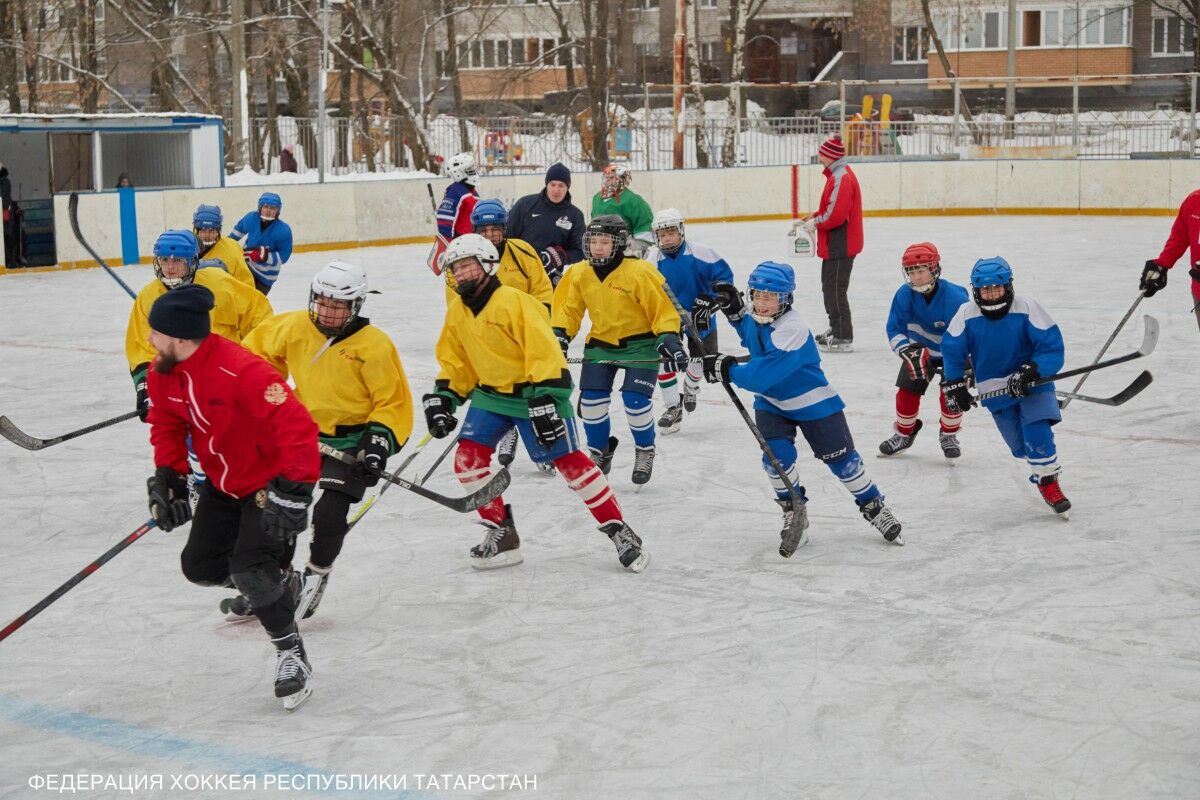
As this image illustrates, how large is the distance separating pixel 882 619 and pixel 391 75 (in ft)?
72.8

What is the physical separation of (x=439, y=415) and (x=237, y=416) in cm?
116

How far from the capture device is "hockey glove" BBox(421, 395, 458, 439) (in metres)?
4.86

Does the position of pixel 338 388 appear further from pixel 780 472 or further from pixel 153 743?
pixel 780 472

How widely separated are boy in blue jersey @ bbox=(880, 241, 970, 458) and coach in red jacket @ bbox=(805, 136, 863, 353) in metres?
3.11

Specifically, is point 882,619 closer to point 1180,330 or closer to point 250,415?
point 250,415

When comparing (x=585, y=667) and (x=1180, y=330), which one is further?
(x=1180, y=330)

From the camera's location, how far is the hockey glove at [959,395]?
19.2 feet

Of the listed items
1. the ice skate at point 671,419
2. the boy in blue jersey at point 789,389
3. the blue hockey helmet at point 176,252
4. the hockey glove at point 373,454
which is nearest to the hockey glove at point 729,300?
the ice skate at point 671,419

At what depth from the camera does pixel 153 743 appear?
3.72m

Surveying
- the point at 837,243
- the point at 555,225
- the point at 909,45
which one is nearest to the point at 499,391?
the point at 555,225

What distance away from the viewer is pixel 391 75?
2545cm

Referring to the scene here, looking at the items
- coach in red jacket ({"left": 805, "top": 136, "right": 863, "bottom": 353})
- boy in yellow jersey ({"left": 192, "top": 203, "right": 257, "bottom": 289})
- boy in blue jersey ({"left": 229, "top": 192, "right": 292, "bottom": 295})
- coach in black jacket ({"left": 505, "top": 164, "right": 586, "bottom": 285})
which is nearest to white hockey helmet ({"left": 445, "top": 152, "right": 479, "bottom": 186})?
coach in black jacket ({"left": 505, "top": 164, "right": 586, "bottom": 285})

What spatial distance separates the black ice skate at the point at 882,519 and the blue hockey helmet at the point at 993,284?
90 cm

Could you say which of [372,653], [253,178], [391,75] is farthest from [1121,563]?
[391,75]
